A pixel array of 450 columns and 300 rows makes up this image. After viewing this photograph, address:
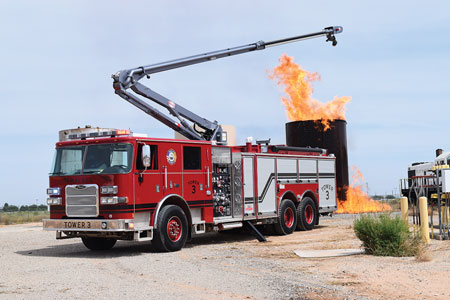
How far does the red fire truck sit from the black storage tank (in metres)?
7.09

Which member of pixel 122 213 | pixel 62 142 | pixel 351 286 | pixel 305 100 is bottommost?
pixel 351 286

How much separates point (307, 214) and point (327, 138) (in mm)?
7395

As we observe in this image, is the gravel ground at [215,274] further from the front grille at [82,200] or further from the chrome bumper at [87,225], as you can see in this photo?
the front grille at [82,200]

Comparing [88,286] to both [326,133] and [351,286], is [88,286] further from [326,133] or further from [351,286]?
[326,133]

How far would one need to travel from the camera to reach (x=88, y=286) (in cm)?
927

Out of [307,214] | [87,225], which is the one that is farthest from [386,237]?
[307,214]

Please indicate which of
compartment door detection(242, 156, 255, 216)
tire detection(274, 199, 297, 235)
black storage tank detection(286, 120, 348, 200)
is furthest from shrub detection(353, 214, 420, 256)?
black storage tank detection(286, 120, 348, 200)

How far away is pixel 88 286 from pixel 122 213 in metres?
3.59

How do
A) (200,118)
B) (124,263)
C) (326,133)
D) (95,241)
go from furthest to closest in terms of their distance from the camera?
(326,133)
(200,118)
(95,241)
(124,263)

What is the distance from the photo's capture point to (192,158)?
1459 centimetres

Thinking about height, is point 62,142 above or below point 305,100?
below

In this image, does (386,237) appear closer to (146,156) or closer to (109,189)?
(146,156)

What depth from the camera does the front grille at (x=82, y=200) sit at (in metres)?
13.1

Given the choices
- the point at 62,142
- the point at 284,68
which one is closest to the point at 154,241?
the point at 62,142
